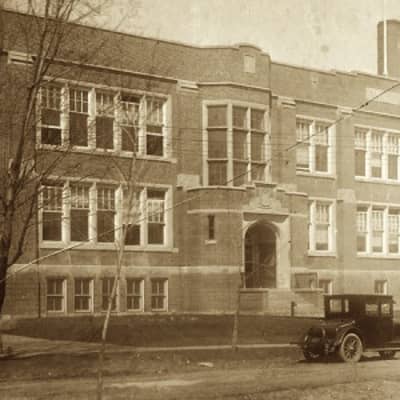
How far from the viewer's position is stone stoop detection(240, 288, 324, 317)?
29.5m

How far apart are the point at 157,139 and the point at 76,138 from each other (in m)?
13.6

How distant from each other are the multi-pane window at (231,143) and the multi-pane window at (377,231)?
705cm

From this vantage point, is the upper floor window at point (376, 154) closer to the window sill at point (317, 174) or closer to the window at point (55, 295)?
the window sill at point (317, 174)

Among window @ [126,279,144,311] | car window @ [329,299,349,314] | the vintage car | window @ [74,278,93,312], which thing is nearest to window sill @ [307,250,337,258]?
window @ [126,279,144,311]

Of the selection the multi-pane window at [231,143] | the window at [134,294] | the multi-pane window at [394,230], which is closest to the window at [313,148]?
the multi-pane window at [231,143]

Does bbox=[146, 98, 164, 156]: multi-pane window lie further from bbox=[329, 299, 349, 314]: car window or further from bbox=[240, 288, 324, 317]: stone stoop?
bbox=[329, 299, 349, 314]: car window

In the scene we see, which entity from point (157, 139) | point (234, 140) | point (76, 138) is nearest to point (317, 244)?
point (234, 140)

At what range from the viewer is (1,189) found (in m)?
16.4

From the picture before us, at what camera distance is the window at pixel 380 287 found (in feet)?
120

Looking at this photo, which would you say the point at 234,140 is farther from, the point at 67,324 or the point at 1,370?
the point at 1,370

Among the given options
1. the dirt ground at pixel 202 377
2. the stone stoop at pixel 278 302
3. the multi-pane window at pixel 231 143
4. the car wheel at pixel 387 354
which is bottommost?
the car wheel at pixel 387 354

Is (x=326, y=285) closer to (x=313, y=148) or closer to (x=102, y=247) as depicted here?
(x=313, y=148)

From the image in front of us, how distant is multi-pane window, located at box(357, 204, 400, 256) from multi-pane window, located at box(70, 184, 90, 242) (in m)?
13.5

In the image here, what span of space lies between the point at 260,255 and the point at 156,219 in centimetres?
490
